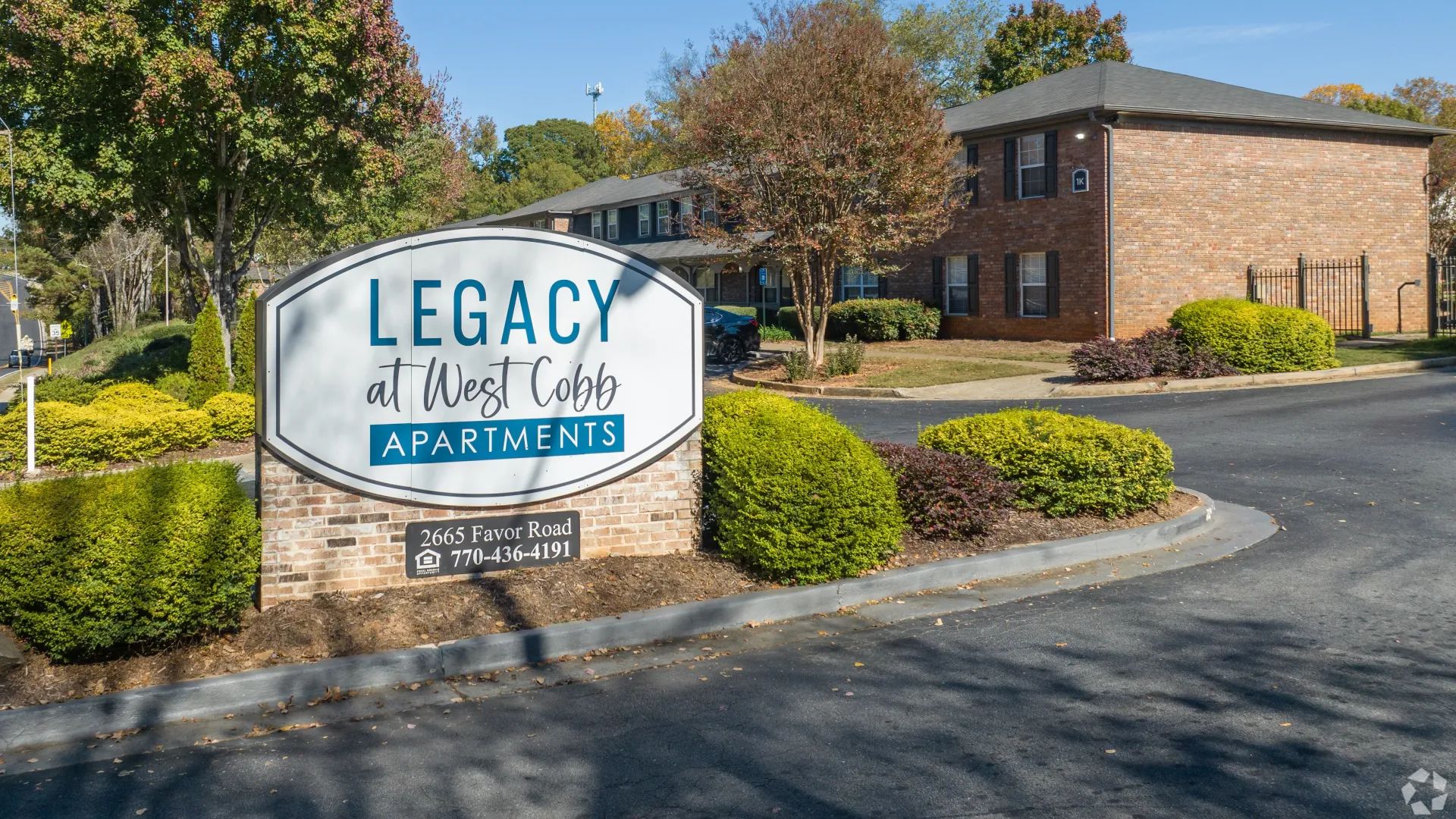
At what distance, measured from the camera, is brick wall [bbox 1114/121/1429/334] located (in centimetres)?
2825

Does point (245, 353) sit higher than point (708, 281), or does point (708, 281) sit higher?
point (708, 281)

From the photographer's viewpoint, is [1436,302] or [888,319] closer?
[1436,302]

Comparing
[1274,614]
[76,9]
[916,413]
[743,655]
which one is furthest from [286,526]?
[76,9]

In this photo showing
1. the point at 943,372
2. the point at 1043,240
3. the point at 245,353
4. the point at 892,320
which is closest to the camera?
the point at 245,353

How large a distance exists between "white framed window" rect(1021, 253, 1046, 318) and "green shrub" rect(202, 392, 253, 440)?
818 inches

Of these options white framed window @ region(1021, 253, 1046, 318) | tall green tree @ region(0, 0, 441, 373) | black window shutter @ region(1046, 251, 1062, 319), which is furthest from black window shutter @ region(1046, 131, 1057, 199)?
tall green tree @ region(0, 0, 441, 373)

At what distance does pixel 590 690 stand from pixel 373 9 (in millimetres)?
16398

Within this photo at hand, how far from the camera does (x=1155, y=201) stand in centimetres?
2833

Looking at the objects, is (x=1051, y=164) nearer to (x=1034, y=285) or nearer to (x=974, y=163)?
(x=974, y=163)

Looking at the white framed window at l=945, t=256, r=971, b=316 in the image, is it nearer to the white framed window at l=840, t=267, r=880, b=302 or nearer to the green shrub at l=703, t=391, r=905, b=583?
the white framed window at l=840, t=267, r=880, b=302

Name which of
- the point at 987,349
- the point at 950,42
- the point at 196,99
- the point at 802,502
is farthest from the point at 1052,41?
the point at 802,502

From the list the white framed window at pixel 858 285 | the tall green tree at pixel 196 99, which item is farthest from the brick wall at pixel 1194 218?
the tall green tree at pixel 196 99

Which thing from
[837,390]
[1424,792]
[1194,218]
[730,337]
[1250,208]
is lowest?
[1424,792]

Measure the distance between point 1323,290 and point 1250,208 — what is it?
3.09 m
